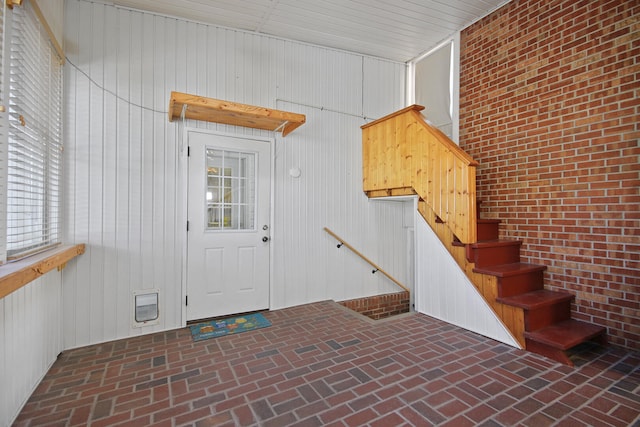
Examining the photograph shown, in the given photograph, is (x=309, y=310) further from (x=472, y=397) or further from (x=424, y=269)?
(x=472, y=397)

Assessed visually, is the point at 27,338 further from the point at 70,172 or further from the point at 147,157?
the point at 147,157

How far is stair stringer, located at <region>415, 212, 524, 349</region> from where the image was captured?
3074 mm

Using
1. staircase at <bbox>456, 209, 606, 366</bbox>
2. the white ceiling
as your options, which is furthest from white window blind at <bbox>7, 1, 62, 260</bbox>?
staircase at <bbox>456, 209, 606, 366</bbox>

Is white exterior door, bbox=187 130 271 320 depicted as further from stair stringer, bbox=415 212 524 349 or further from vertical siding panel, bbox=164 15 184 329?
stair stringer, bbox=415 212 524 349

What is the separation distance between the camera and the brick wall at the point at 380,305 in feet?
15.0

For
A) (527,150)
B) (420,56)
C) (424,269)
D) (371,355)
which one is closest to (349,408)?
(371,355)

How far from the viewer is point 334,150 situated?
4.51 metres

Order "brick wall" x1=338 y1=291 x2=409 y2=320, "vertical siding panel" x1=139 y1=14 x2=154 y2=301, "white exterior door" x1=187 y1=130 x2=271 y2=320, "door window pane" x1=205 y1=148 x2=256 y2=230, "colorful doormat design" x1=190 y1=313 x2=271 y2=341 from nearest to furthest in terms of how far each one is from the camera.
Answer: "colorful doormat design" x1=190 y1=313 x2=271 y2=341, "vertical siding panel" x1=139 y1=14 x2=154 y2=301, "white exterior door" x1=187 y1=130 x2=271 y2=320, "door window pane" x1=205 y1=148 x2=256 y2=230, "brick wall" x1=338 y1=291 x2=409 y2=320

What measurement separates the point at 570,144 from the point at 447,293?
1.92 m

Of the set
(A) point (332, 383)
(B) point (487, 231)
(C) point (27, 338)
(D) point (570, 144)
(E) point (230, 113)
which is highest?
(E) point (230, 113)

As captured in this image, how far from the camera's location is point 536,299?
2936 millimetres

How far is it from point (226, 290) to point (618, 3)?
4.75 m

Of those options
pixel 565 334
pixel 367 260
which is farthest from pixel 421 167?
pixel 565 334

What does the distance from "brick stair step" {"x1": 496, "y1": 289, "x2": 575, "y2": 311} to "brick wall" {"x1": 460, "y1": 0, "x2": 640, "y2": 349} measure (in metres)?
0.15
